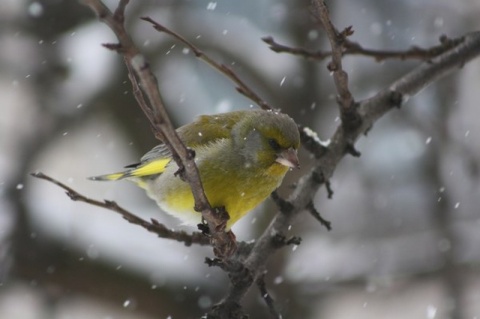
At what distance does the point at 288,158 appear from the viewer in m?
3.48

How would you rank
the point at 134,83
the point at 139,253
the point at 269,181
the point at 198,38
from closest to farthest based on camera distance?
the point at 134,83 < the point at 269,181 < the point at 139,253 < the point at 198,38

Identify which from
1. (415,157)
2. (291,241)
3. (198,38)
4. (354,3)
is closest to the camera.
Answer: (291,241)

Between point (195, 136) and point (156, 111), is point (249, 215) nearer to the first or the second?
point (195, 136)

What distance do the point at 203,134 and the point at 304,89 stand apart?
4.48 meters

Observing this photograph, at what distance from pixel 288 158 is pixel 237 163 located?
0.93 feet

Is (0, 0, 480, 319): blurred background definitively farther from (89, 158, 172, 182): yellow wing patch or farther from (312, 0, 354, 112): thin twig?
(312, 0, 354, 112): thin twig

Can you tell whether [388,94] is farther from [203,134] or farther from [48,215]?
[48,215]

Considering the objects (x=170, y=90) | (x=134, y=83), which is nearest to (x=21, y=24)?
A: (x=170, y=90)

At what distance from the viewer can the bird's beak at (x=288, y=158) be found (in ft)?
11.3

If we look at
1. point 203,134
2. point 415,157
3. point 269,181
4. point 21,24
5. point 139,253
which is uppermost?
point 21,24

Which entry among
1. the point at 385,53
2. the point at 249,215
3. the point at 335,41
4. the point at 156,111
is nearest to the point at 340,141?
the point at 385,53

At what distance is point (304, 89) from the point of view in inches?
318

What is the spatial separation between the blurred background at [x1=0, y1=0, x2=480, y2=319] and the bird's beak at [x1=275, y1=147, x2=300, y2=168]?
2.94 meters

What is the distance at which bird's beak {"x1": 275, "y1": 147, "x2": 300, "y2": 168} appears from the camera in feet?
11.3
